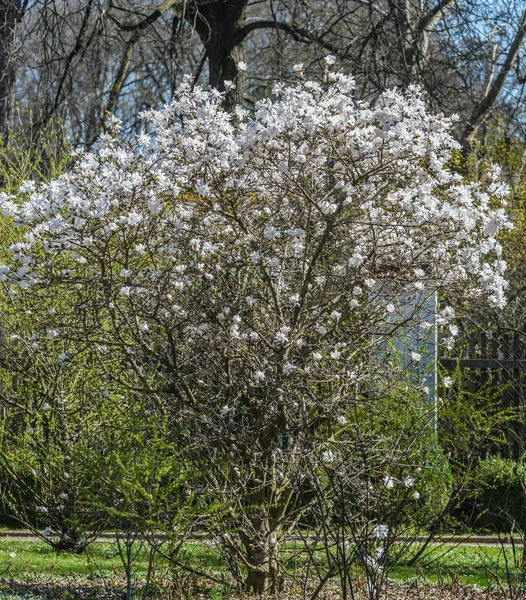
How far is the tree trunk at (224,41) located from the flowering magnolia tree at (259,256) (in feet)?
15.1

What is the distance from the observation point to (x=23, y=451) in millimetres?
7113

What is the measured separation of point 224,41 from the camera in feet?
32.8

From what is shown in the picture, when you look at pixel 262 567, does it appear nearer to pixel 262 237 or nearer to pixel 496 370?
pixel 262 237

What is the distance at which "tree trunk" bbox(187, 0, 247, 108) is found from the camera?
9.80 m

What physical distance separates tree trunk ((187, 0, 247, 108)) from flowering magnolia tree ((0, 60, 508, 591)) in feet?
15.1

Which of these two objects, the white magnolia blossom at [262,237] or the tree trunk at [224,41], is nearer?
the white magnolia blossom at [262,237]

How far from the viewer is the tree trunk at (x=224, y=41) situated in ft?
32.1

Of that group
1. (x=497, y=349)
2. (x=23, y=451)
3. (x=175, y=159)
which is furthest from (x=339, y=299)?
(x=497, y=349)

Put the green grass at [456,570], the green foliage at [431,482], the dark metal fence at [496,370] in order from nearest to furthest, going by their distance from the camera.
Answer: the green grass at [456,570]
the green foliage at [431,482]
the dark metal fence at [496,370]

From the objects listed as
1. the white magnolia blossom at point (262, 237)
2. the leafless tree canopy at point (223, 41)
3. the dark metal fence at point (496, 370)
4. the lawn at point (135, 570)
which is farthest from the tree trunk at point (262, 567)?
the dark metal fence at point (496, 370)

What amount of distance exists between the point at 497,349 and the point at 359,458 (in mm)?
4883

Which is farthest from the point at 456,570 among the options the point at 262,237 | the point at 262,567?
the point at 262,237

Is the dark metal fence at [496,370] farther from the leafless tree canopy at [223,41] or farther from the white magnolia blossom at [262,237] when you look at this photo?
the white magnolia blossom at [262,237]

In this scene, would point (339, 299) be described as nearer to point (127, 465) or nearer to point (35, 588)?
point (127, 465)
